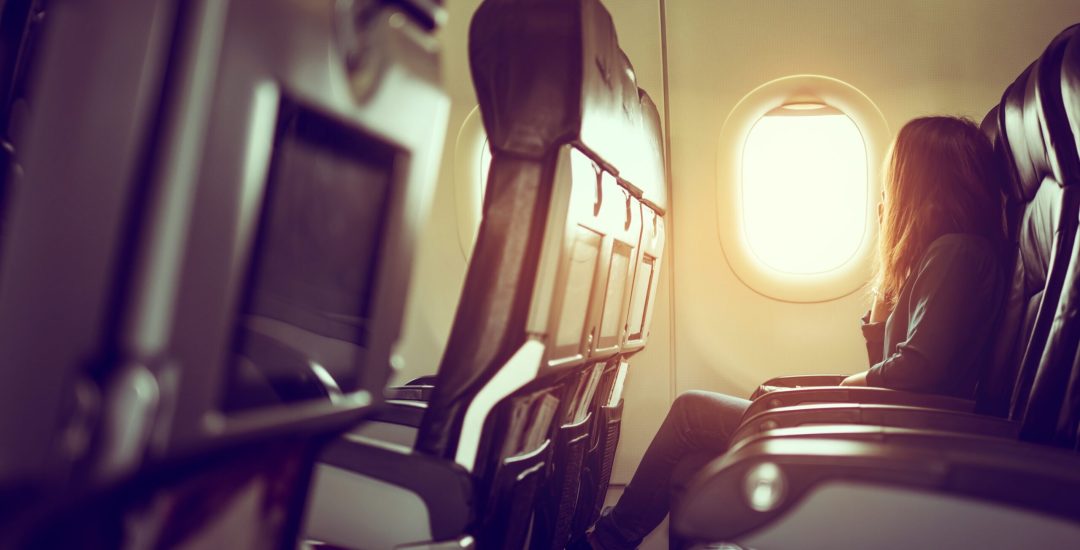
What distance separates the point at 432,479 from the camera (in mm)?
1424

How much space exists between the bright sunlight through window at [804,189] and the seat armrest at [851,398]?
1.28 metres

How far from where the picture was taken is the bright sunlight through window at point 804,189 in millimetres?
3574

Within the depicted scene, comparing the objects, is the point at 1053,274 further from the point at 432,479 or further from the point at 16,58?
the point at 16,58

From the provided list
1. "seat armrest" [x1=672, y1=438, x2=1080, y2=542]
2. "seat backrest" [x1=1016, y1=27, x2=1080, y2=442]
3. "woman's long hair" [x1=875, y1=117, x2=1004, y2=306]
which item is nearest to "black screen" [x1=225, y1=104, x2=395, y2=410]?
"seat armrest" [x1=672, y1=438, x2=1080, y2=542]

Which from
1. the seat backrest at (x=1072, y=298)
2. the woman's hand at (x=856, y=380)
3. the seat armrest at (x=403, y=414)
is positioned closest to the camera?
the seat backrest at (x=1072, y=298)

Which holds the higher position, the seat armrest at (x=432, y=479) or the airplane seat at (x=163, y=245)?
the airplane seat at (x=163, y=245)

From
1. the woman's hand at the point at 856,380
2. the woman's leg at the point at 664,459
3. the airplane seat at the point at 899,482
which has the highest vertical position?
the woman's hand at the point at 856,380

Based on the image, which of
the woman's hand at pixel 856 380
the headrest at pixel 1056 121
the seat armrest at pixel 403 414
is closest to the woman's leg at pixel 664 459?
the woman's hand at pixel 856 380

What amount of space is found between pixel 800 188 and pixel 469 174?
4.69ft

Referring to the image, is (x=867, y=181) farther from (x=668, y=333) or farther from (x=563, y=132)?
(x=563, y=132)

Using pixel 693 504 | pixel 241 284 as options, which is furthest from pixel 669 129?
pixel 241 284

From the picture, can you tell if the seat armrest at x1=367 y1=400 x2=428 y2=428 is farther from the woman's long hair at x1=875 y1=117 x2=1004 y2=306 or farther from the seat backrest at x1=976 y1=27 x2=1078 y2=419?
the woman's long hair at x1=875 y1=117 x2=1004 y2=306

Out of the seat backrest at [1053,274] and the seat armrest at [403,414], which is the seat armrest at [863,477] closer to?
the seat backrest at [1053,274]

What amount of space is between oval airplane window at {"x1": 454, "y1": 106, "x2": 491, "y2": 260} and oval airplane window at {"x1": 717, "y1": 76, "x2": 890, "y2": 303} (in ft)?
3.43
